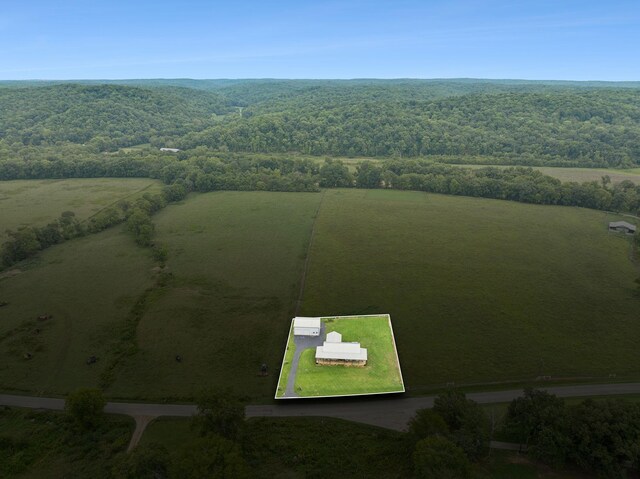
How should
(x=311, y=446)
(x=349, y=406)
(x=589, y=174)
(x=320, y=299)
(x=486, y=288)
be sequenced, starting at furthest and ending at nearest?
(x=589, y=174)
(x=486, y=288)
(x=320, y=299)
(x=349, y=406)
(x=311, y=446)

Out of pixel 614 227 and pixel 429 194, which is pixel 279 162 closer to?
pixel 429 194

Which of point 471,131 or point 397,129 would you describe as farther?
point 397,129

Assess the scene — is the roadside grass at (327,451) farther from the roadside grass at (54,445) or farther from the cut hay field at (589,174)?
the cut hay field at (589,174)

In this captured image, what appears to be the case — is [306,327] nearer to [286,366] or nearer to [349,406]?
[286,366]

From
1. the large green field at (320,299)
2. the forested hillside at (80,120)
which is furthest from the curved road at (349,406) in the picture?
the forested hillside at (80,120)

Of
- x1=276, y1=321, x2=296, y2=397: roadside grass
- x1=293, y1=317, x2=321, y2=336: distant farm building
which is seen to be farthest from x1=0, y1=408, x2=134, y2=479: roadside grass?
x1=293, y1=317, x2=321, y2=336: distant farm building

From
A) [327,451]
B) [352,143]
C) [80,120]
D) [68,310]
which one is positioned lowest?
[68,310]

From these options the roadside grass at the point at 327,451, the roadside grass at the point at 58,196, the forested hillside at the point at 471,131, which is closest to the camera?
the roadside grass at the point at 327,451

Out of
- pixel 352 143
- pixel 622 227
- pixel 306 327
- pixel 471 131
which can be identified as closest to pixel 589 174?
pixel 622 227
